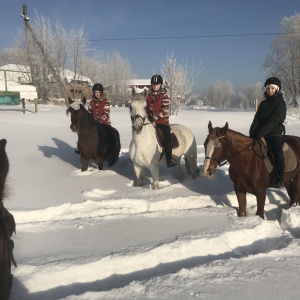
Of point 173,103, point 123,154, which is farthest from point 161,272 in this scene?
point 173,103

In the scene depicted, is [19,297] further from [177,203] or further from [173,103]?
[173,103]

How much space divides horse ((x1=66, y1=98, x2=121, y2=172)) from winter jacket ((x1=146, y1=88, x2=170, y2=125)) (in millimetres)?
1719

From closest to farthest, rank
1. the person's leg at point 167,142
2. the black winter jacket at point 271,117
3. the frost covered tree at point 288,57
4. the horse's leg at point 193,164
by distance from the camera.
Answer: the black winter jacket at point 271,117 < the person's leg at point 167,142 < the horse's leg at point 193,164 < the frost covered tree at point 288,57

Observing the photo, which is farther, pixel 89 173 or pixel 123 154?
pixel 123 154

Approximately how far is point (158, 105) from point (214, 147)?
2314 mm

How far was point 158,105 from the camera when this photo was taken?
646 cm

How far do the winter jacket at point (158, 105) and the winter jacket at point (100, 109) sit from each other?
2.16 meters

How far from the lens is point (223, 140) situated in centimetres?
456

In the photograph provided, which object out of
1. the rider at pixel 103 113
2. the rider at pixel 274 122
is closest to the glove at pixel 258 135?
the rider at pixel 274 122

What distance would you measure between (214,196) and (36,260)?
3.67 metres

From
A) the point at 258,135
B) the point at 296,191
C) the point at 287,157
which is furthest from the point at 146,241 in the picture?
the point at 296,191

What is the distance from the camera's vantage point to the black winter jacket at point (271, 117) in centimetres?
477

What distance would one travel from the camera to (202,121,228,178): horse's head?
14.8ft

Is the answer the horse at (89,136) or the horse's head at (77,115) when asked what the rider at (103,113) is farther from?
the horse's head at (77,115)
